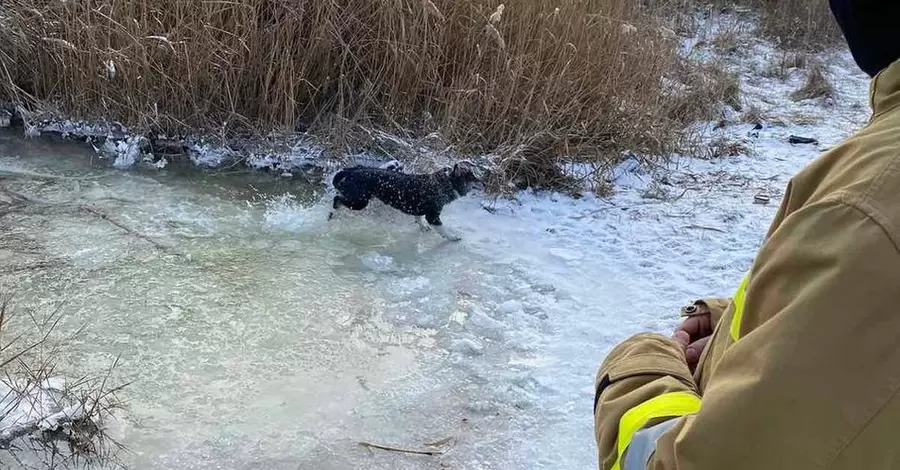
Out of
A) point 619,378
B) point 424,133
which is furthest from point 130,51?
point 619,378

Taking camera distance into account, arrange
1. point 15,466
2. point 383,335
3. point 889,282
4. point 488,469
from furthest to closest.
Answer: point 383,335 → point 488,469 → point 15,466 → point 889,282

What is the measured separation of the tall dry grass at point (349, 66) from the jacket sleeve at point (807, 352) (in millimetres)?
4740

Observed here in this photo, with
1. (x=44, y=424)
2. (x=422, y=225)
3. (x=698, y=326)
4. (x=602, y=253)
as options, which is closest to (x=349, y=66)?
(x=422, y=225)

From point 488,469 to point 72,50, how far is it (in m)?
4.64

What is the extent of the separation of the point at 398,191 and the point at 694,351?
10.7 ft

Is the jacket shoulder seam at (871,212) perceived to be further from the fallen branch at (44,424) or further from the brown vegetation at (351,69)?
the brown vegetation at (351,69)

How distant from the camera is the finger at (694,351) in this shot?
1.48m

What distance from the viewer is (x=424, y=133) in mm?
5922

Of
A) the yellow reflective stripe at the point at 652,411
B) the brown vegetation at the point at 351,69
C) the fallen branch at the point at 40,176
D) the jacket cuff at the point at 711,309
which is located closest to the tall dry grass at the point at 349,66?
the brown vegetation at the point at 351,69

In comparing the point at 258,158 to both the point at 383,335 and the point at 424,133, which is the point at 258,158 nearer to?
the point at 424,133

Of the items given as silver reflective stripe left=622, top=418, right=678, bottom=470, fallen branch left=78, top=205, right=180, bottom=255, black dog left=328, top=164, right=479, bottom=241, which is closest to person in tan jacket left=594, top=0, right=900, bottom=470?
silver reflective stripe left=622, top=418, right=678, bottom=470

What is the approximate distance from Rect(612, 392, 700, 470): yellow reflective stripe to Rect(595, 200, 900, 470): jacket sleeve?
0.19 m

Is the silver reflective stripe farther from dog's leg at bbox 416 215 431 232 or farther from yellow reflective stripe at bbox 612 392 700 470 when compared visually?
dog's leg at bbox 416 215 431 232

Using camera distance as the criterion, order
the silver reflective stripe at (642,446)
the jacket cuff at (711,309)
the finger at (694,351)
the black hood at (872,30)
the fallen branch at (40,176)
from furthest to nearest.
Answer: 1. the fallen branch at (40,176)
2. the jacket cuff at (711,309)
3. the finger at (694,351)
4. the silver reflective stripe at (642,446)
5. the black hood at (872,30)
